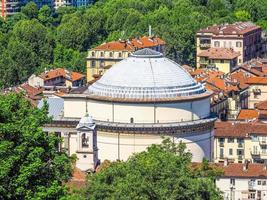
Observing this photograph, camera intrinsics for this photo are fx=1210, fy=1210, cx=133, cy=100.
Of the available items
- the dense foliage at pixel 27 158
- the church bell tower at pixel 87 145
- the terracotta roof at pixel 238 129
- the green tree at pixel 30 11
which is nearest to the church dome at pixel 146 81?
the church bell tower at pixel 87 145

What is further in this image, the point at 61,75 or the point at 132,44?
the point at 132,44

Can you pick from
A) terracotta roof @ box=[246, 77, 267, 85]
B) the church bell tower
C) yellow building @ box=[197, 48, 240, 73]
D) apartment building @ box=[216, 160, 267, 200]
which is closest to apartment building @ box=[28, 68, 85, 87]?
yellow building @ box=[197, 48, 240, 73]

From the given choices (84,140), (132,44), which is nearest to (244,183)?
(84,140)

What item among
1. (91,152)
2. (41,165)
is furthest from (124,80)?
(41,165)

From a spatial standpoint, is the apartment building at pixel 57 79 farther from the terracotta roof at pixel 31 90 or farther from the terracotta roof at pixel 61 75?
the terracotta roof at pixel 31 90

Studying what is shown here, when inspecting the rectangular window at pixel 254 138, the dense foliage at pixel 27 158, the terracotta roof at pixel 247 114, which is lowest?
the terracotta roof at pixel 247 114

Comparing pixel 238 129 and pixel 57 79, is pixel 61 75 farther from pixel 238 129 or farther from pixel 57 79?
pixel 238 129
